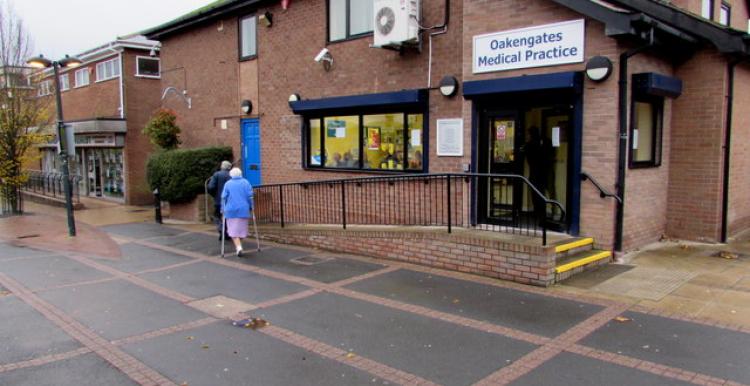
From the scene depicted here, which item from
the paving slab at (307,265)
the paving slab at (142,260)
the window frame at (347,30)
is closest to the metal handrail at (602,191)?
the paving slab at (307,265)

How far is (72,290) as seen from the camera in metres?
7.55

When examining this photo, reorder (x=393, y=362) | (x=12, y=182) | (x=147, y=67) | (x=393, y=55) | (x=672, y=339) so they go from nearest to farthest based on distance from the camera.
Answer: (x=393, y=362), (x=672, y=339), (x=393, y=55), (x=12, y=182), (x=147, y=67)

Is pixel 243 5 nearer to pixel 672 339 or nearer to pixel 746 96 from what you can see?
pixel 746 96

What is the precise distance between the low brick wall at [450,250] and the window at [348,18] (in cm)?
436

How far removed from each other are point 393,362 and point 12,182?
1739 centimetres

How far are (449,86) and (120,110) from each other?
638 inches

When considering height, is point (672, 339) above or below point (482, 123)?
below

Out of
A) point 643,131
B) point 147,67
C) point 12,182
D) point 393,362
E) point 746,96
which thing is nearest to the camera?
point 393,362

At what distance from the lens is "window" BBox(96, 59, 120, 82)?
21797mm

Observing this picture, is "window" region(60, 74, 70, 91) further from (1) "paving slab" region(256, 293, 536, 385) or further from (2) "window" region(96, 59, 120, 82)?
(1) "paving slab" region(256, 293, 536, 385)

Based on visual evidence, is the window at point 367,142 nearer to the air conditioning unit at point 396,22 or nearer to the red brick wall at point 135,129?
the air conditioning unit at point 396,22

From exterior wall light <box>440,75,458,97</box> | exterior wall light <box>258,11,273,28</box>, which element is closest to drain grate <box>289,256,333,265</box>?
exterior wall light <box>440,75,458,97</box>

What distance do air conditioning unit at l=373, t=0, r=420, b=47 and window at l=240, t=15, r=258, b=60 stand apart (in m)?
5.23

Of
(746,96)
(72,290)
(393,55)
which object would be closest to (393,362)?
(72,290)
